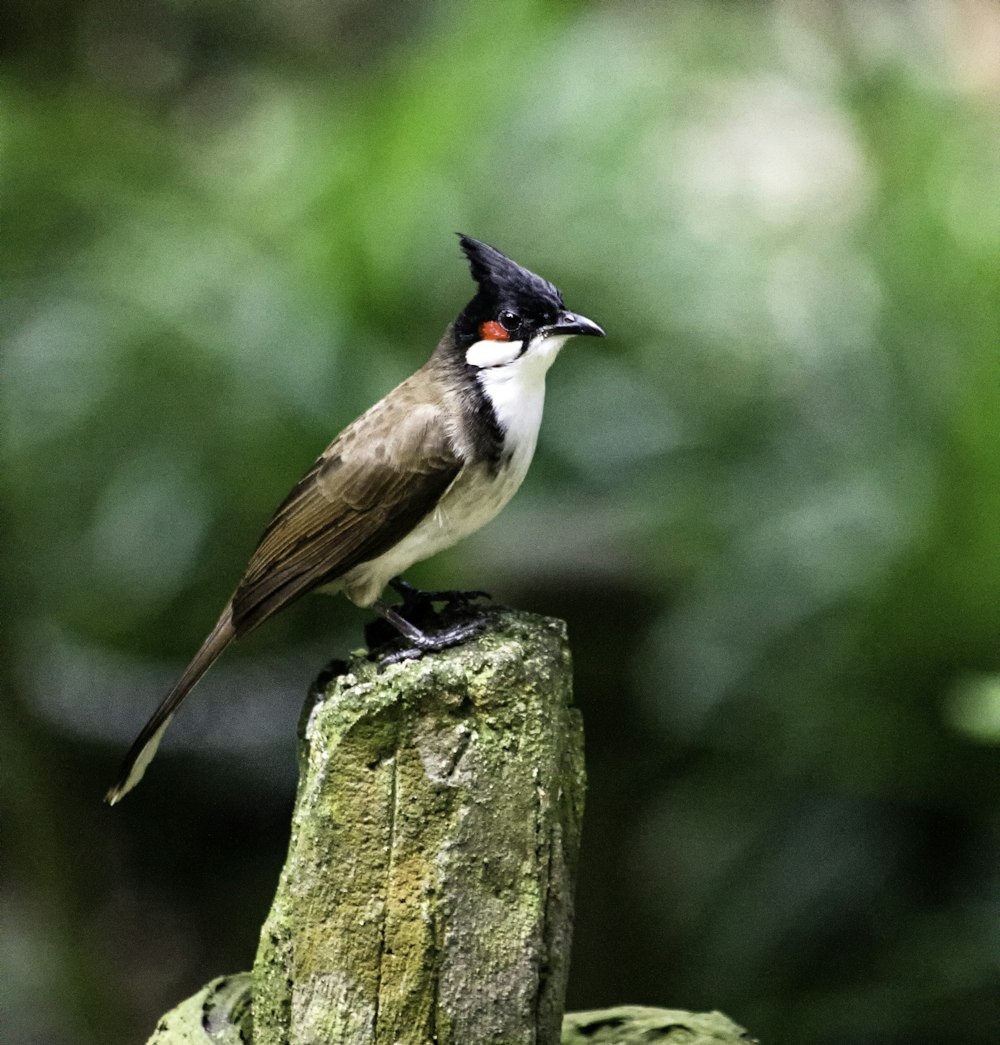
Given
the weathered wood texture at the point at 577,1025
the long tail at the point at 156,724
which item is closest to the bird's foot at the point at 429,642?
the long tail at the point at 156,724

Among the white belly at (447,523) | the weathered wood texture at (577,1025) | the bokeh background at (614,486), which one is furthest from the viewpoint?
the bokeh background at (614,486)

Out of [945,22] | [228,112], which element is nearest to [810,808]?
[945,22]

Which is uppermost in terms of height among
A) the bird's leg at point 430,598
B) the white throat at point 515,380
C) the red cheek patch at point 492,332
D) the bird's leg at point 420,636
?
the red cheek patch at point 492,332

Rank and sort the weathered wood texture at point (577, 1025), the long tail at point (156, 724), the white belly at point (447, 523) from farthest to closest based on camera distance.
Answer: the white belly at point (447, 523) < the long tail at point (156, 724) < the weathered wood texture at point (577, 1025)

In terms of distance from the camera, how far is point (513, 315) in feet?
8.82

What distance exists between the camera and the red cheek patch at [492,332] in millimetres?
2705

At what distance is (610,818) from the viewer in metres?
4.45

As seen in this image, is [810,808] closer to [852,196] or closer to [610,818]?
[610,818]

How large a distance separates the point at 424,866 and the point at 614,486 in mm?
2436

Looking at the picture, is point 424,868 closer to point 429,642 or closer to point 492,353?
point 429,642

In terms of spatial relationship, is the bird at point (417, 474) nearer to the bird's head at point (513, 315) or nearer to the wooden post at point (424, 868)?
the bird's head at point (513, 315)

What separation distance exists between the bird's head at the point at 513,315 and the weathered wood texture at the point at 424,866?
0.67m

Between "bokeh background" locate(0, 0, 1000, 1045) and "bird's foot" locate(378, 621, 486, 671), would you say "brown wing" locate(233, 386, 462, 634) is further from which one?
"bokeh background" locate(0, 0, 1000, 1045)

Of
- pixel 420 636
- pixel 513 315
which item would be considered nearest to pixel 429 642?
pixel 420 636
